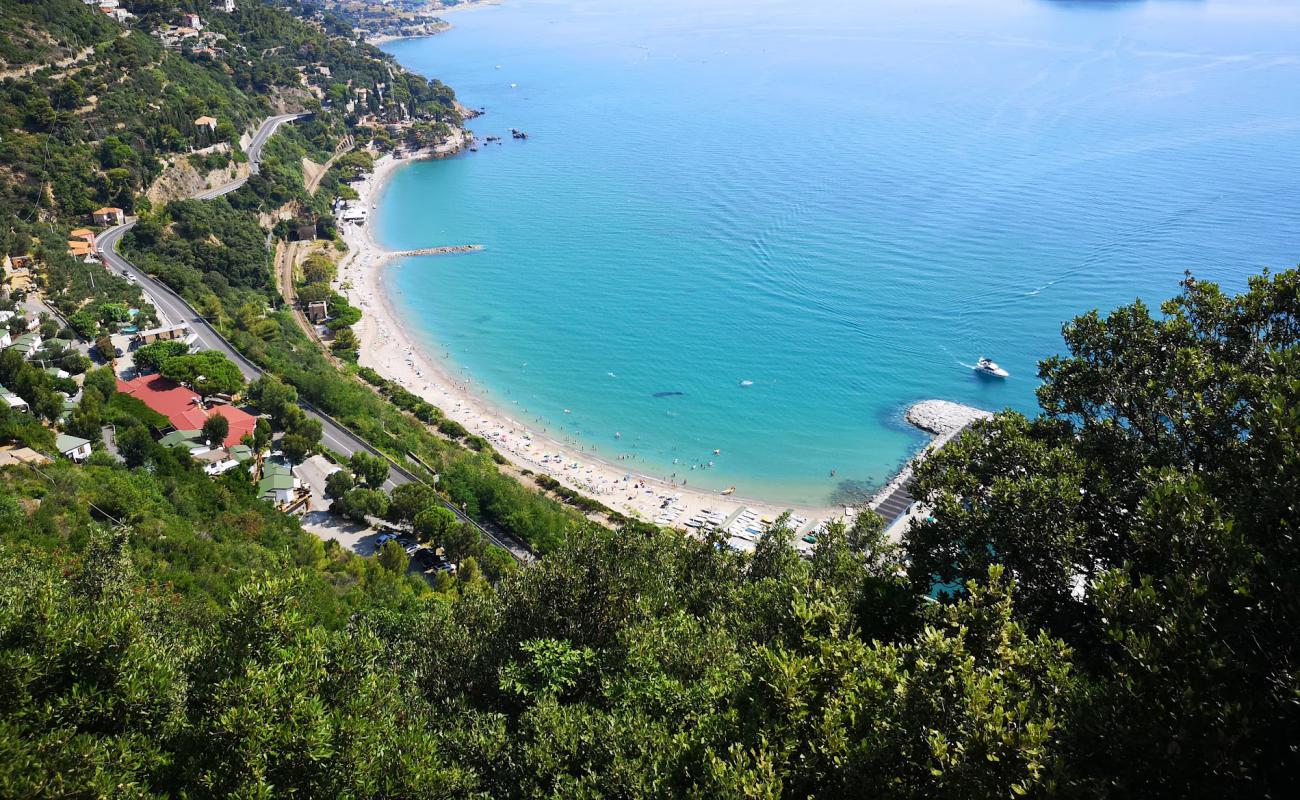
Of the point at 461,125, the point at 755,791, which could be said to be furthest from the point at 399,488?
the point at 461,125

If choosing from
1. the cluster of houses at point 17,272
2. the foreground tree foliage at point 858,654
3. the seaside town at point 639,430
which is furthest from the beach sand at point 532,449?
the foreground tree foliage at point 858,654

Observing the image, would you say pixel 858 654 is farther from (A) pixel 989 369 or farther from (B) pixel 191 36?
(B) pixel 191 36

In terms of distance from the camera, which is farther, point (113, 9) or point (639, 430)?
point (113, 9)

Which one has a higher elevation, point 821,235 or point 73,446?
point 821,235

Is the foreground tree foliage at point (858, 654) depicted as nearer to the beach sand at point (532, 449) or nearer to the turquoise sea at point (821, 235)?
the beach sand at point (532, 449)

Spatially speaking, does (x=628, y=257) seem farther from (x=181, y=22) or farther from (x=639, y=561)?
(x=181, y=22)

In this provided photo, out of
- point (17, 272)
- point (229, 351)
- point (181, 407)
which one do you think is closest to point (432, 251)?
point (229, 351)
